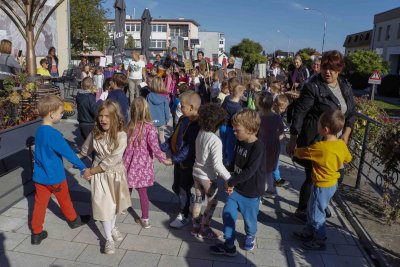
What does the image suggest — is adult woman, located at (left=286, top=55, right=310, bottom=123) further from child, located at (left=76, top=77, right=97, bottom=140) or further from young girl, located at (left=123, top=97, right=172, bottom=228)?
young girl, located at (left=123, top=97, right=172, bottom=228)

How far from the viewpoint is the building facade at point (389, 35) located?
41.1m

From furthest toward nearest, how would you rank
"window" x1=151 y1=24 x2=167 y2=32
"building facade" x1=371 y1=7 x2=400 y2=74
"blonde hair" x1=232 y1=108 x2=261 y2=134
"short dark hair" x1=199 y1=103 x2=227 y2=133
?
"window" x1=151 y1=24 x2=167 y2=32 → "building facade" x1=371 y1=7 x2=400 y2=74 → "short dark hair" x1=199 y1=103 x2=227 y2=133 → "blonde hair" x1=232 y1=108 x2=261 y2=134

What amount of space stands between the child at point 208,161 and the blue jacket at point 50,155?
113 cm

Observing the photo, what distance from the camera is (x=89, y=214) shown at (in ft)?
13.6

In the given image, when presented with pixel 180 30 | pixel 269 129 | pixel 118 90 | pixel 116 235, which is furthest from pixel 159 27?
pixel 116 235

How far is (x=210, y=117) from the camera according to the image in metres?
3.33

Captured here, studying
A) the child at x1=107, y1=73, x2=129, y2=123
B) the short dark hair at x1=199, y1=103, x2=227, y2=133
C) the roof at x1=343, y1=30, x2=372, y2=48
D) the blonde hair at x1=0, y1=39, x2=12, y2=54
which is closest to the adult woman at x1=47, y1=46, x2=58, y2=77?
the blonde hair at x1=0, y1=39, x2=12, y2=54

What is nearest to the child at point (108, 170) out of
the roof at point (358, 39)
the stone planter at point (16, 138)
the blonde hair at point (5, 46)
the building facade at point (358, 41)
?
the stone planter at point (16, 138)

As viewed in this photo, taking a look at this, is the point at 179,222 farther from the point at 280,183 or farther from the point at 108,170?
the point at 280,183

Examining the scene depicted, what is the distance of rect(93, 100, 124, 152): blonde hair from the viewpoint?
3.29 metres

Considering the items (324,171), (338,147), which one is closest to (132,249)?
(324,171)

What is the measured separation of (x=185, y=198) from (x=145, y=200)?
46cm

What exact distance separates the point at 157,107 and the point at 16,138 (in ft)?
8.28

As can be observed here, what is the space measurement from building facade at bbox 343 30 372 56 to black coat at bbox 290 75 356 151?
50800 mm
